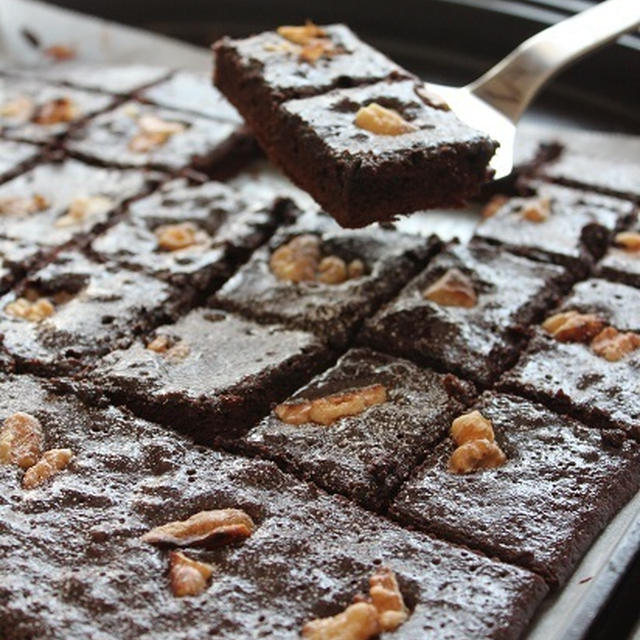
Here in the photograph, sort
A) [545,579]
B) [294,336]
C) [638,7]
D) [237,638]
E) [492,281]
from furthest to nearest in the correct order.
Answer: [638,7], [492,281], [294,336], [545,579], [237,638]

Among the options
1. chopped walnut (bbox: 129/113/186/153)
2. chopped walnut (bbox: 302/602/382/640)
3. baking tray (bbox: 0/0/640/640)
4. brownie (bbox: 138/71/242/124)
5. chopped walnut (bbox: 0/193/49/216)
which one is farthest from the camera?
baking tray (bbox: 0/0/640/640)

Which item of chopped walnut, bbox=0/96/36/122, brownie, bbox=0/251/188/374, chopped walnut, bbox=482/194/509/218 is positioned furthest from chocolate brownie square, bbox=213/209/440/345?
chopped walnut, bbox=0/96/36/122

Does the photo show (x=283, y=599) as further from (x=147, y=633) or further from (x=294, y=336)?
(x=294, y=336)

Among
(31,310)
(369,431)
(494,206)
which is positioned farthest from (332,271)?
(31,310)

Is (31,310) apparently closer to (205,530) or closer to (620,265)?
(205,530)

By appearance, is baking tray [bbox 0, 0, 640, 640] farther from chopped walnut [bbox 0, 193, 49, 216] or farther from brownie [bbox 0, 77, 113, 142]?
chopped walnut [bbox 0, 193, 49, 216]

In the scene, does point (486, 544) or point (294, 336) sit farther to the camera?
point (294, 336)

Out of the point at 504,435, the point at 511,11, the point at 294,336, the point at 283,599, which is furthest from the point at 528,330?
the point at 511,11
